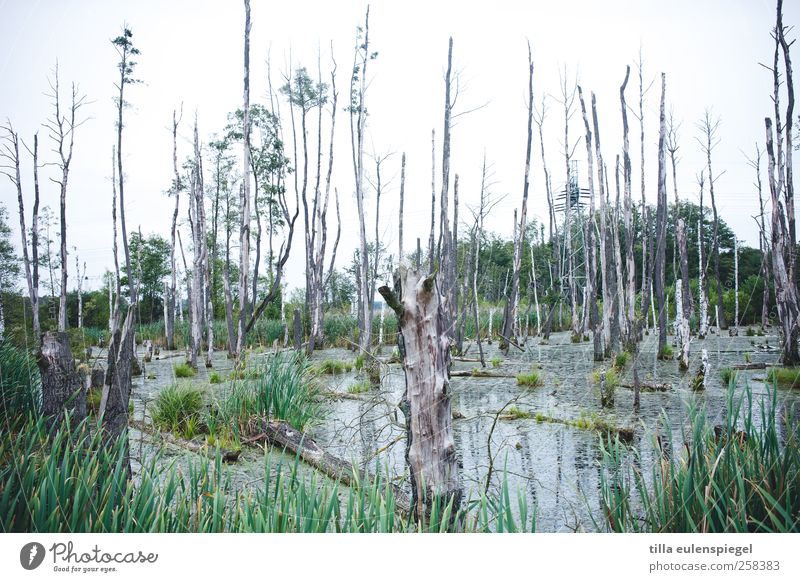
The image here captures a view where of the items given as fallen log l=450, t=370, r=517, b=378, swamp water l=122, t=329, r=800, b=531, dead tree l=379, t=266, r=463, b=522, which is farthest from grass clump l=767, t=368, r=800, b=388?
fallen log l=450, t=370, r=517, b=378

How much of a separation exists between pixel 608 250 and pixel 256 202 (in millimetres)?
8797

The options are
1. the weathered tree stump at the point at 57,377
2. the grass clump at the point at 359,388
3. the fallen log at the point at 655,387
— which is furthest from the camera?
the grass clump at the point at 359,388

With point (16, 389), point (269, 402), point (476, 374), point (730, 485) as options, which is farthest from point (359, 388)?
point (730, 485)

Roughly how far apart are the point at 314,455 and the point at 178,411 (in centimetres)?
161

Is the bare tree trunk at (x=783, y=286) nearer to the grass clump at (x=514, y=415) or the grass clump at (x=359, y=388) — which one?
the grass clump at (x=514, y=415)

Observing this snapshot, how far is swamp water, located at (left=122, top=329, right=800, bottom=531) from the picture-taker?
251 cm

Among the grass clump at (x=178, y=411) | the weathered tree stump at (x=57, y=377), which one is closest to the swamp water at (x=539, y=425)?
the grass clump at (x=178, y=411)

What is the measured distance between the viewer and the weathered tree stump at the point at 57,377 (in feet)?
7.90

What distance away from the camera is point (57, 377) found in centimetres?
244

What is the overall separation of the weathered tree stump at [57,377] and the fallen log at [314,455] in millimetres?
997

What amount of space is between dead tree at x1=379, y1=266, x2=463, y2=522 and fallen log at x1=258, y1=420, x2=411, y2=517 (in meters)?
0.40
